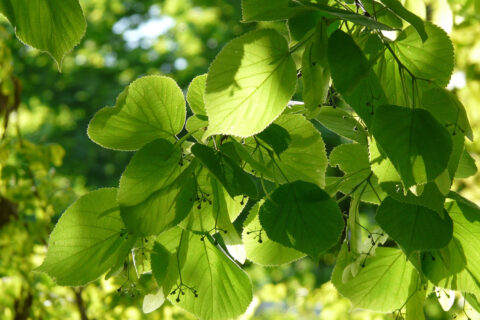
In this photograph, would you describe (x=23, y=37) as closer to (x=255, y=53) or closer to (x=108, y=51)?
(x=255, y=53)

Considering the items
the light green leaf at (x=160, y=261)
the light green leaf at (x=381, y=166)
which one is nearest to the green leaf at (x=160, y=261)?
the light green leaf at (x=160, y=261)

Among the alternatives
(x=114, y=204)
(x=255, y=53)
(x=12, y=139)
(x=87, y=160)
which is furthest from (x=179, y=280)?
(x=87, y=160)

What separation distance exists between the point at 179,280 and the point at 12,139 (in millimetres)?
2041

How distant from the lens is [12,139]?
234cm

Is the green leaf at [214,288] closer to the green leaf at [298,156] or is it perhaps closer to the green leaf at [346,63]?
the green leaf at [298,156]

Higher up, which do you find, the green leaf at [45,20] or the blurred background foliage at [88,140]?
the green leaf at [45,20]

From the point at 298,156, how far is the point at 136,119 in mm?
154

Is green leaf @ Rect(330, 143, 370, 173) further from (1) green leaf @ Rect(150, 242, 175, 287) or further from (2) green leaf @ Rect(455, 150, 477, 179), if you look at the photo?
(1) green leaf @ Rect(150, 242, 175, 287)

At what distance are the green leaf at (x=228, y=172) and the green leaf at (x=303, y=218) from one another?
3 centimetres

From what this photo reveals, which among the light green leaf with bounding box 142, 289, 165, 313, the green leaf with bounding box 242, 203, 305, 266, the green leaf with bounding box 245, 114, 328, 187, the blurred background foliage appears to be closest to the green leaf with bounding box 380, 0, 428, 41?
the green leaf with bounding box 245, 114, 328, 187

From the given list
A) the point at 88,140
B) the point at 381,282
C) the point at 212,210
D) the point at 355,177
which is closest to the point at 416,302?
the point at 381,282

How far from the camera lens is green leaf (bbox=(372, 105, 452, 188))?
42 centimetres

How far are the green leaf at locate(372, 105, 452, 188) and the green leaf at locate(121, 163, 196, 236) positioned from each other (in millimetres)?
166

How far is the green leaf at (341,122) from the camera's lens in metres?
0.53
